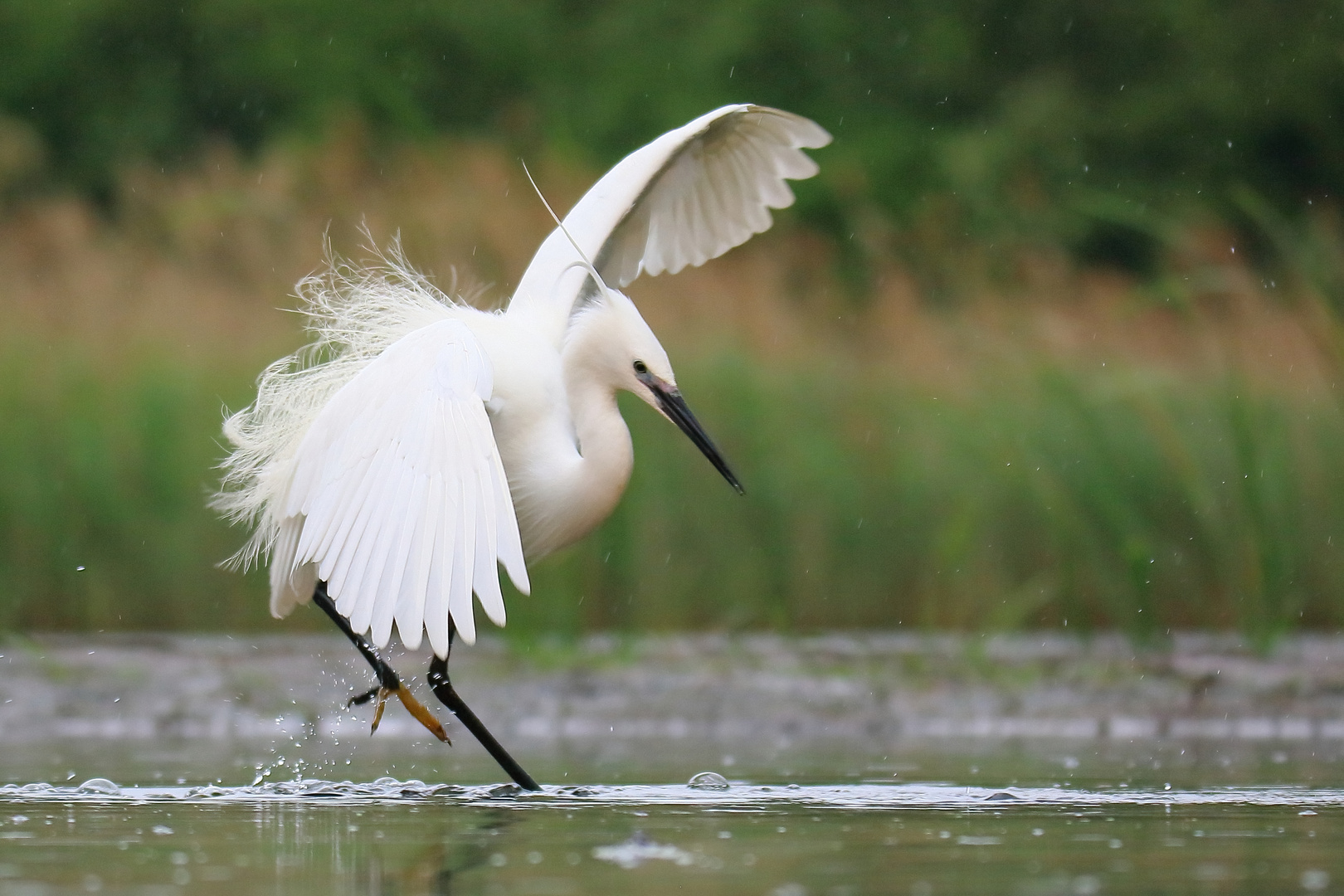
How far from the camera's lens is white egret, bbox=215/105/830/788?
3549mm

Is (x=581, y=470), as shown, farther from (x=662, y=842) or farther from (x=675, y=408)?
(x=662, y=842)

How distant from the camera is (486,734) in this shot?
4.78m

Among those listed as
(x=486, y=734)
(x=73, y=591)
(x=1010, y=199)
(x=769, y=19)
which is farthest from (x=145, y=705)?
(x=769, y=19)

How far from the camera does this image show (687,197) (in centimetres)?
579

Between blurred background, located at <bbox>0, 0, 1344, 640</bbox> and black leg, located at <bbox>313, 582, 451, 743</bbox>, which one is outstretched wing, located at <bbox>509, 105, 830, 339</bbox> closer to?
blurred background, located at <bbox>0, 0, 1344, 640</bbox>

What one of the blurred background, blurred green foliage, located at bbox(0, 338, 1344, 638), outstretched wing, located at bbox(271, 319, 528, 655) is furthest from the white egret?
blurred green foliage, located at bbox(0, 338, 1344, 638)

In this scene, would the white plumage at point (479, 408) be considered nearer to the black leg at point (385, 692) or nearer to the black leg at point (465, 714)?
the black leg at point (385, 692)

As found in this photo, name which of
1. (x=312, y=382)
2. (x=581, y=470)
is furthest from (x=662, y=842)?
(x=312, y=382)

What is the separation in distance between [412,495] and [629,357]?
1.14 m

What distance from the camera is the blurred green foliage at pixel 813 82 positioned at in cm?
1661

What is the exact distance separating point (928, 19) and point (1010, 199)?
368cm

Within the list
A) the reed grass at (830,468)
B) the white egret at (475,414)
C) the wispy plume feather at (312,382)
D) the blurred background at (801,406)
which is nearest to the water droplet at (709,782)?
the white egret at (475,414)

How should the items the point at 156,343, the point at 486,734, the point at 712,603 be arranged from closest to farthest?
the point at 486,734
the point at 712,603
the point at 156,343

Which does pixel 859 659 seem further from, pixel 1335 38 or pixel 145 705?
pixel 1335 38
